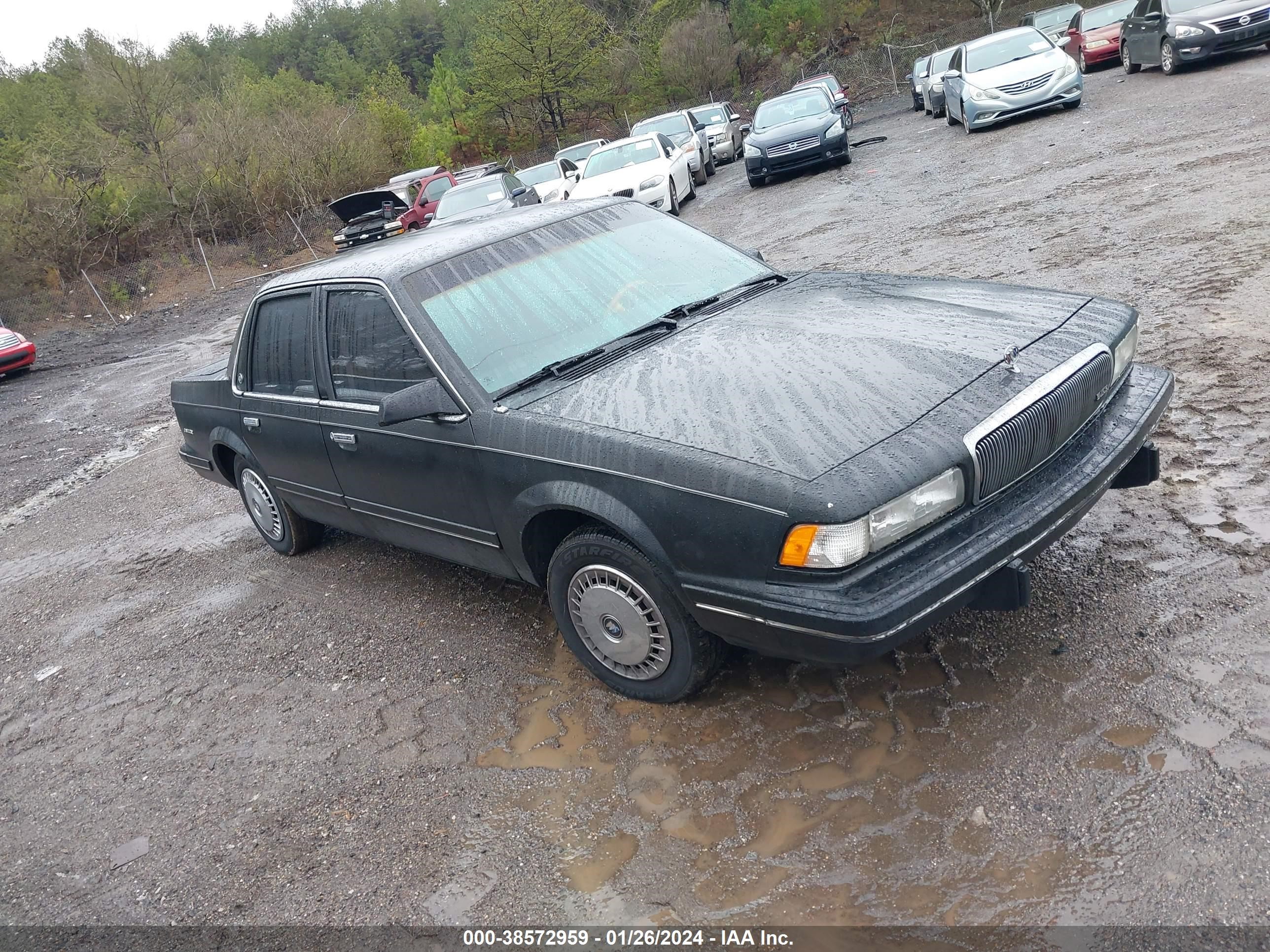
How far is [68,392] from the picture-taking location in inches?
567

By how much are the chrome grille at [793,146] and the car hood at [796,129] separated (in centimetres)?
6

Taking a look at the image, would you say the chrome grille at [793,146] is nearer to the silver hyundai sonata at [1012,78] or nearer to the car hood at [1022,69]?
the silver hyundai sonata at [1012,78]

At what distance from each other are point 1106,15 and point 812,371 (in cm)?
2331

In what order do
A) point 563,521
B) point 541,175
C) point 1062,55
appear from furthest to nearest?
point 541,175 → point 1062,55 → point 563,521

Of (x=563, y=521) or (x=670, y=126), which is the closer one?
(x=563, y=521)

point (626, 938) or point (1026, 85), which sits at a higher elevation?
point (1026, 85)

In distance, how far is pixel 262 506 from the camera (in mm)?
5773

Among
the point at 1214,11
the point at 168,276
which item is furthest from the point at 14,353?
the point at 1214,11

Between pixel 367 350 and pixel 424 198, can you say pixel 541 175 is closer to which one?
pixel 424 198

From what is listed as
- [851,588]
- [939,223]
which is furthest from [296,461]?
[939,223]

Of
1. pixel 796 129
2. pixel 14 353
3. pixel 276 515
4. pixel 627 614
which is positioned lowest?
pixel 276 515

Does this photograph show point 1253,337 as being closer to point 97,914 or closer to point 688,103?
point 97,914

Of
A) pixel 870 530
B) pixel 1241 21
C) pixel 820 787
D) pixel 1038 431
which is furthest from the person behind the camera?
pixel 1241 21

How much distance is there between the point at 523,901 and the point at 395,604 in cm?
237
